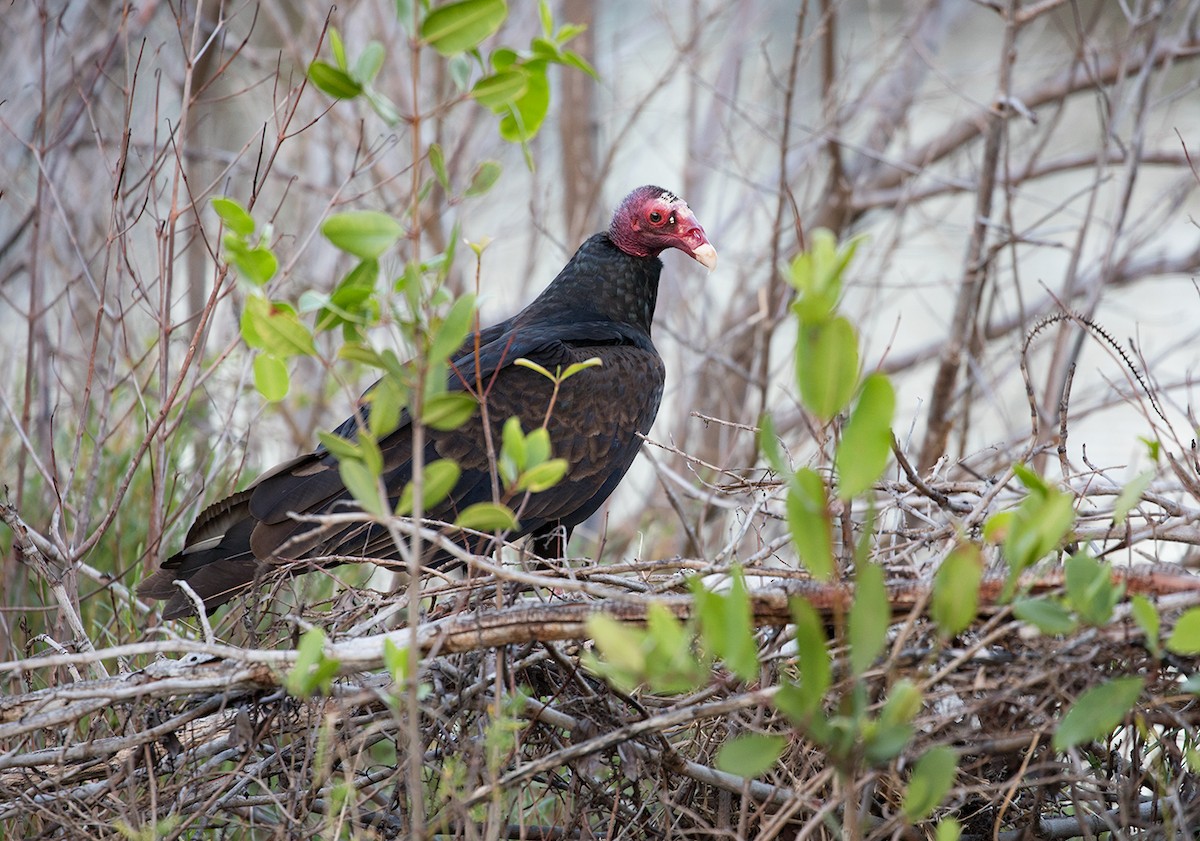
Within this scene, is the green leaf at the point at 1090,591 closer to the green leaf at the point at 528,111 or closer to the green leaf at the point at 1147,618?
the green leaf at the point at 1147,618

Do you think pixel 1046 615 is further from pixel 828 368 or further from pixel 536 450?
pixel 536 450

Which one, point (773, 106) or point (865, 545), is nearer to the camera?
point (865, 545)

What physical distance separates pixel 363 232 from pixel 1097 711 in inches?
45.8

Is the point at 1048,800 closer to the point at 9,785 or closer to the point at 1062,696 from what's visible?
the point at 1062,696

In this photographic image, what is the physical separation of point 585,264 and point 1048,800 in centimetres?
240

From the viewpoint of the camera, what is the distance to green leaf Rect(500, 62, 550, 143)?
5.76 ft

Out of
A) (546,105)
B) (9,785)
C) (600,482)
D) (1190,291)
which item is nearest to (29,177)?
(600,482)

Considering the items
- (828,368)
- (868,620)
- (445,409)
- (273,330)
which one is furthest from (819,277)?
(273,330)

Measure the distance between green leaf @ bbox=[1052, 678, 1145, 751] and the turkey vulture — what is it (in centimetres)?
144

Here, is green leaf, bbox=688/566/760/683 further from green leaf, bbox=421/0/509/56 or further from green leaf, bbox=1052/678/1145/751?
green leaf, bbox=421/0/509/56

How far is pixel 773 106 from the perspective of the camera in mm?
7117

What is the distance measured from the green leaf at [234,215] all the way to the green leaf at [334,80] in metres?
0.20

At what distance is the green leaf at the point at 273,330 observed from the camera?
1.59 m

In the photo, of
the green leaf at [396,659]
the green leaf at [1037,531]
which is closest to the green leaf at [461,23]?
the green leaf at [396,659]
